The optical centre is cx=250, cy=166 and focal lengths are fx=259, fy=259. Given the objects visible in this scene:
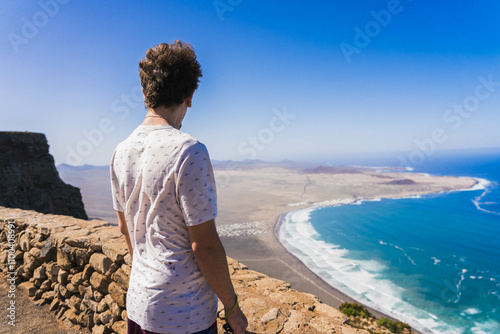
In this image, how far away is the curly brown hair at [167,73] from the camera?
106 cm

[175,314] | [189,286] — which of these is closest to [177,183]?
[189,286]

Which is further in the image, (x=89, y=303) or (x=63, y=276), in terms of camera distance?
(x=63, y=276)

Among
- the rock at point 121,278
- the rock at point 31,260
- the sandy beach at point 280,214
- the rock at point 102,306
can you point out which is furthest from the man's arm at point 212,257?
the sandy beach at point 280,214

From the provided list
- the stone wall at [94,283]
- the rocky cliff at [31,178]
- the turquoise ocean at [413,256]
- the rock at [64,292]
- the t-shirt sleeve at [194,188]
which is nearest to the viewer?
the t-shirt sleeve at [194,188]

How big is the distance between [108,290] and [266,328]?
5.61 feet

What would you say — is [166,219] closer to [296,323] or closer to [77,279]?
[296,323]

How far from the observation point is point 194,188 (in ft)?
3.08

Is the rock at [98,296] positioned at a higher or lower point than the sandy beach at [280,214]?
higher

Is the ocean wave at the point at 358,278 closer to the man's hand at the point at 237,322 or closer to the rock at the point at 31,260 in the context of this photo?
the rock at the point at 31,260

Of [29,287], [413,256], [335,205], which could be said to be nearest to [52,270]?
[29,287]

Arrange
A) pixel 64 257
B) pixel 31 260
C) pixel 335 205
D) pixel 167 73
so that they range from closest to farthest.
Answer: pixel 167 73, pixel 64 257, pixel 31 260, pixel 335 205

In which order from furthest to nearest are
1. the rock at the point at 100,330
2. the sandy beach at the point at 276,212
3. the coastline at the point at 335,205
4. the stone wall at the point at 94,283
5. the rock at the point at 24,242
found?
1. the sandy beach at the point at 276,212
2. the coastline at the point at 335,205
3. the rock at the point at 24,242
4. the rock at the point at 100,330
5. the stone wall at the point at 94,283

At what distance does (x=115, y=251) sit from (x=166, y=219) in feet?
6.94

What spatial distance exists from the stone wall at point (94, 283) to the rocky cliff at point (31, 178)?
1909 centimetres
